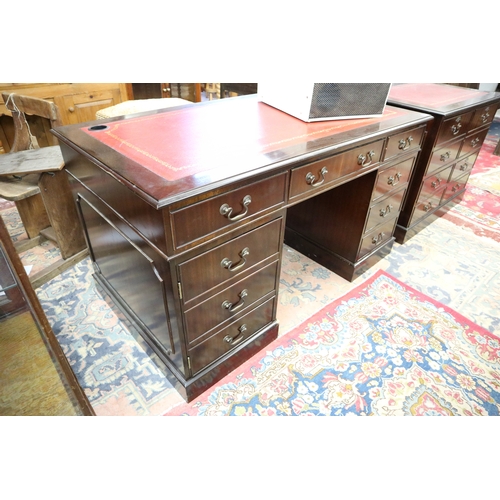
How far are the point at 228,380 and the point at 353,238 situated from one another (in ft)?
3.54

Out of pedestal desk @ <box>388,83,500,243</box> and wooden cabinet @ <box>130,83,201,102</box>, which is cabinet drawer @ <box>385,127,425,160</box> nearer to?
pedestal desk @ <box>388,83,500,243</box>

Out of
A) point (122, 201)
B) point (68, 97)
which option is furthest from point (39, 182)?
point (68, 97)

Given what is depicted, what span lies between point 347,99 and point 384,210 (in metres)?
0.74

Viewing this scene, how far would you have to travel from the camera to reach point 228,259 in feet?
4.29

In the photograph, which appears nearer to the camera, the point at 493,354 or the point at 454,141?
the point at 493,354

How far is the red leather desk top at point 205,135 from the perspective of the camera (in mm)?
1182

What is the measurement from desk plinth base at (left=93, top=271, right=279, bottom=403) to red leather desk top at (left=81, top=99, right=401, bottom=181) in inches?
31.6

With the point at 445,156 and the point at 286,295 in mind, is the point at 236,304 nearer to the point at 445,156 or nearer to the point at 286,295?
the point at 286,295

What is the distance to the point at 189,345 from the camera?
4.50ft

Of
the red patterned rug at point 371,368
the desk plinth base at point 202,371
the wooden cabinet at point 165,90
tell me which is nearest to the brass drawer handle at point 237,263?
the desk plinth base at point 202,371

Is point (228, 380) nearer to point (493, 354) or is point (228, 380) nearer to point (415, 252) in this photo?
point (493, 354)

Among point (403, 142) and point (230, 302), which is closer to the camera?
point (230, 302)

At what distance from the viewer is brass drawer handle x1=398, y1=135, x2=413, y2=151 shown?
184cm

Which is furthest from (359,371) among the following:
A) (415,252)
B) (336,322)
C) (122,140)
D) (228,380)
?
(122,140)
